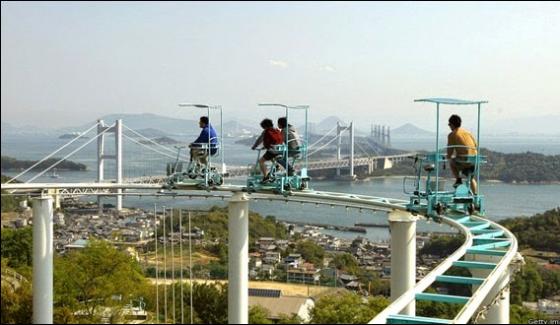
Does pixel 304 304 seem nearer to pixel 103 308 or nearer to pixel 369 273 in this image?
pixel 103 308

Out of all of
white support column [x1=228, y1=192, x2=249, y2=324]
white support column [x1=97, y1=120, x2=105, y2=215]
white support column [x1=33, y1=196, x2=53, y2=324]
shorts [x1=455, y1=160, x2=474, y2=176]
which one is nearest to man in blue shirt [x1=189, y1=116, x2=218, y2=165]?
white support column [x1=228, y1=192, x2=249, y2=324]

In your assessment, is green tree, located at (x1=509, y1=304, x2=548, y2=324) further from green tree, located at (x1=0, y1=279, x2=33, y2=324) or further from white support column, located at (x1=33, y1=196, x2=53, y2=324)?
green tree, located at (x1=0, y1=279, x2=33, y2=324)

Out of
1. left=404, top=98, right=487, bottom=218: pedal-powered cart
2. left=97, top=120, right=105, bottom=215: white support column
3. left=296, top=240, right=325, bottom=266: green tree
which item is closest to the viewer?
left=404, top=98, right=487, bottom=218: pedal-powered cart

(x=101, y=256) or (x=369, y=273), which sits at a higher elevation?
(x=101, y=256)

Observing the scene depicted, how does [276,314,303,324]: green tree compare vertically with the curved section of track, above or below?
below

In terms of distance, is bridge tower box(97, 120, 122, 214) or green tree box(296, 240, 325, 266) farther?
bridge tower box(97, 120, 122, 214)

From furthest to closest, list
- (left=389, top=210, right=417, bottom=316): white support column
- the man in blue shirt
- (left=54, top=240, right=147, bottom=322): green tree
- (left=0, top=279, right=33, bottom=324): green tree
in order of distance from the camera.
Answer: (left=54, top=240, right=147, bottom=322): green tree < (left=0, top=279, right=33, bottom=324): green tree < the man in blue shirt < (left=389, top=210, right=417, bottom=316): white support column

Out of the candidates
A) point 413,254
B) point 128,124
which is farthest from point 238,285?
point 128,124
